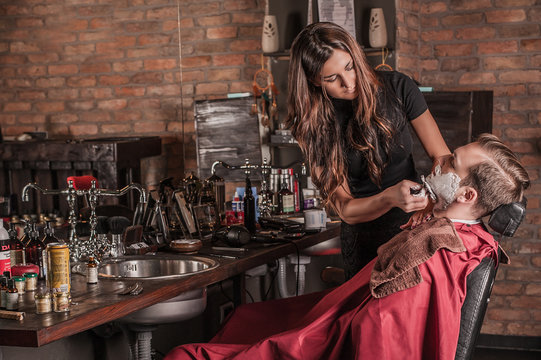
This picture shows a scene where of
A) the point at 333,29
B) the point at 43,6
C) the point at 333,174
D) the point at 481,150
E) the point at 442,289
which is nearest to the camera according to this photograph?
the point at 442,289

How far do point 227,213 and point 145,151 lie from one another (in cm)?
149

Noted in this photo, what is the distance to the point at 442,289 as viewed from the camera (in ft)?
5.32

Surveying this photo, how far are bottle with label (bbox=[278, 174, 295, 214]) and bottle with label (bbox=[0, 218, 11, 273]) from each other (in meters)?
1.78

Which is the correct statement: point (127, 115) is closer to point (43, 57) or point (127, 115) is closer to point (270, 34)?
point (43, 57)

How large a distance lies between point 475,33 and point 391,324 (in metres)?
2.86

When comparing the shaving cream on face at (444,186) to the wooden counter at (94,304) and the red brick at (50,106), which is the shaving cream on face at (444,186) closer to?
the wooden counter at (94,304)

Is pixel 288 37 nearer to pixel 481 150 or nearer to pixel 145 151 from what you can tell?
pixel 145 151

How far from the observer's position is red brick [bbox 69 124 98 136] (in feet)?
16.6

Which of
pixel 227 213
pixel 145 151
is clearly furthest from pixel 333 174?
pixel 145 151

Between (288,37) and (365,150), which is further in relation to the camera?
(288,37)

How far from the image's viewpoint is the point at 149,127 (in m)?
4.91

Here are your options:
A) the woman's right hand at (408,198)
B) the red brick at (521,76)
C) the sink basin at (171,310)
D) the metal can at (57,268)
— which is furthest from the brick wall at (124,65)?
the metal can at (57,268)

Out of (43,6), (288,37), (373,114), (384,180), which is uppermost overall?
(43,6)

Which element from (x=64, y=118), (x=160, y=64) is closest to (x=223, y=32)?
(x=160, y=64)
